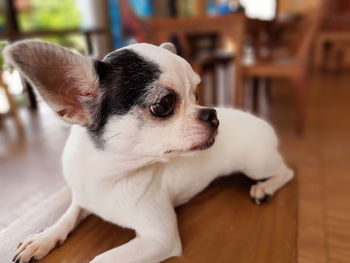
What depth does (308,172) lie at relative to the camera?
1590mm

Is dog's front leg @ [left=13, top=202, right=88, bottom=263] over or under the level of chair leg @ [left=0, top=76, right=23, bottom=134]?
over

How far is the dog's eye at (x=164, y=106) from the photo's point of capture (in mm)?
529

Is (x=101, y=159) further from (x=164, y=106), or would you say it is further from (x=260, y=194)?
(x=260, y=194)

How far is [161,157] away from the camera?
1.86 feet

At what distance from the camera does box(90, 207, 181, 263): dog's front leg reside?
56 cm

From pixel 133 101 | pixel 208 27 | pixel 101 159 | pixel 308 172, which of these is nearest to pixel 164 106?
pixel 133 101

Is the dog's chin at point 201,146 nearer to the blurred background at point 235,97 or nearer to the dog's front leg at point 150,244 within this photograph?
the dog's front leg at point 150,244

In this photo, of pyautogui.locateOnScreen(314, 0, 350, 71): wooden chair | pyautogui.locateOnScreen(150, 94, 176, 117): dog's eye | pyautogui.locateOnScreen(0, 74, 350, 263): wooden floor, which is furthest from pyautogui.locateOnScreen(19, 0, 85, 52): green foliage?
pyautogui.locateOnScreen(314, 0, 350, 71): wooden chair

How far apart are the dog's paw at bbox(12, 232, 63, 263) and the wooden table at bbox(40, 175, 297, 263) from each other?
0.01 metres

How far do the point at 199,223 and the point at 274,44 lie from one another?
96.6 inches

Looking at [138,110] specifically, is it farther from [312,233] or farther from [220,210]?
[312,233]

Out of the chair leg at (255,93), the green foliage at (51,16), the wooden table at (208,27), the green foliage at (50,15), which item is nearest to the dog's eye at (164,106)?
the wooden table at (208,27)

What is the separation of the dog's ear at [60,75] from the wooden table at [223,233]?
28cm

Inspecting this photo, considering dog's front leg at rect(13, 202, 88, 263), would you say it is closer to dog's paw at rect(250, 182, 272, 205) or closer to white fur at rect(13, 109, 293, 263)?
white fur at rect(13, 109, 293, 263)
